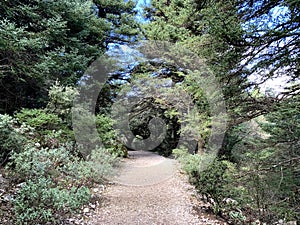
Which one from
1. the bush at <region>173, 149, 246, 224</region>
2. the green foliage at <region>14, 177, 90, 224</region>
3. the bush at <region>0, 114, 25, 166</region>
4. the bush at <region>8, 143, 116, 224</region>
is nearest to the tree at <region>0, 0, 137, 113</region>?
the bush at <region>0, 114, 25, 166</region>

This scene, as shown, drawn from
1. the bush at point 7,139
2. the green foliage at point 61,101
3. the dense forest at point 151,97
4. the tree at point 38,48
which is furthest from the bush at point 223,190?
the tree at point 38,48

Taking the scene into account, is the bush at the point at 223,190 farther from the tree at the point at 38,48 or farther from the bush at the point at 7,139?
the tree at the point at 38,48

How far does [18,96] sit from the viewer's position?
6.63m

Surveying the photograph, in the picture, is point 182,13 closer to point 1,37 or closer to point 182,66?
point 182,66

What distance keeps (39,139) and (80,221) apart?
9.53 ft

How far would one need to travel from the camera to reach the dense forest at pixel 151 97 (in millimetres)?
3051

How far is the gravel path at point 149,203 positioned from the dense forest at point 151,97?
43cm

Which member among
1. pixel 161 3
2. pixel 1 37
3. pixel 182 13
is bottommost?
pixel 1 37

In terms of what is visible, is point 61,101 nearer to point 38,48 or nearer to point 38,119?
point 38,119

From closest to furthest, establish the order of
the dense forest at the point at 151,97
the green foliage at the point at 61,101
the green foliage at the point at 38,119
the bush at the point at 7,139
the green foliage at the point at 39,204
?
the green foliage at the point at 39,204 < the dense forest at the point at 151,97 < the bush at the point at 7,139 < the green foliage at the point at 38,119 < the green foliage at the point at 61,101

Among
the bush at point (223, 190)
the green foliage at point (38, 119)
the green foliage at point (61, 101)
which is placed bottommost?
the bush at point (223, 190)

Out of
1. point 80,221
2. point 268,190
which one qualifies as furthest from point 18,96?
point 268,190

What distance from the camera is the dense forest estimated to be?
305cm

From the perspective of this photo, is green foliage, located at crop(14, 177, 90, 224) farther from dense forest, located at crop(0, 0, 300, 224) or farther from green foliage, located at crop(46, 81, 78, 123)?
green foliage, located at crop(46, 81, 78, 123)
